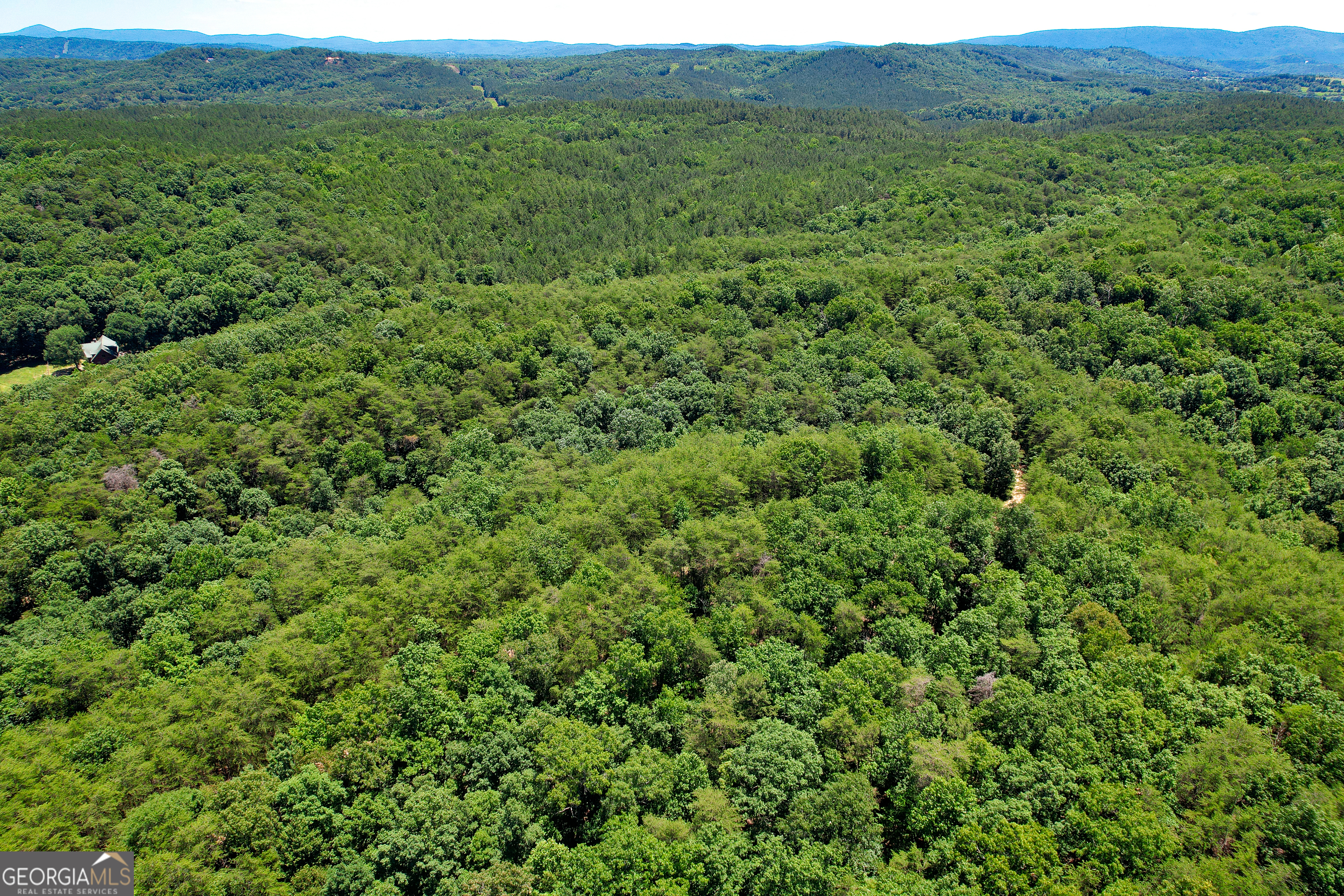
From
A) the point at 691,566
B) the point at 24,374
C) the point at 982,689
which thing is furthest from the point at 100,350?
the point at 982,689

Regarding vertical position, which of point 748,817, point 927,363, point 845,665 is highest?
point 927,363

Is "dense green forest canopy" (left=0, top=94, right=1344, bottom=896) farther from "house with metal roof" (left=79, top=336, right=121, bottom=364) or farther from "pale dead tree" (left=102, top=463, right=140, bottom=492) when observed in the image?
"house with metal roof" (left=79, top=336, right=121, bottom=364)

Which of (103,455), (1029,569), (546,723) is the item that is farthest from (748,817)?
(103,455)

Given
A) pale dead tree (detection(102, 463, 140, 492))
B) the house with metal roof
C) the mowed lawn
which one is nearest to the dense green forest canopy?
pale dead tree (detection(102, 463, 140, 492))

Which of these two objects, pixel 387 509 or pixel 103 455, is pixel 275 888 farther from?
pixel 103 455

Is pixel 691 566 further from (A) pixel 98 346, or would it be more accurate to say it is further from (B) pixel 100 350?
(A) pixel 98 346

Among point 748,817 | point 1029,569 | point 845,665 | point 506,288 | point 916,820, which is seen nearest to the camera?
point 916,820

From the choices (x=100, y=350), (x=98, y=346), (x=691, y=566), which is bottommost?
(x=691, y=566)
